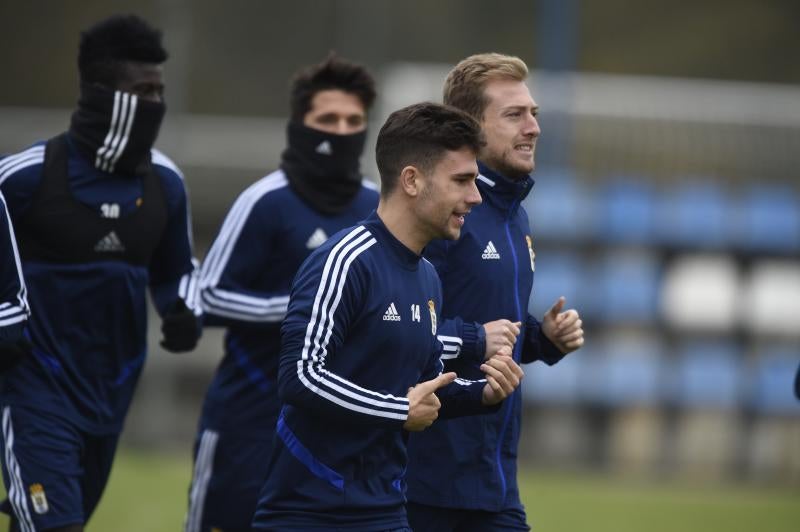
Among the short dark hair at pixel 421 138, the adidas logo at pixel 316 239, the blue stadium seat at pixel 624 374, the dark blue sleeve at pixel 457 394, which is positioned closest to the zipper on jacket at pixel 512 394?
the dark blue sleeve at pixel 457 394

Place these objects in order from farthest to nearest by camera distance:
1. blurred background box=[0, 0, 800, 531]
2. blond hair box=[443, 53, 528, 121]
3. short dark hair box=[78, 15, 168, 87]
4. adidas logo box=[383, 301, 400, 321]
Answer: blurred background box=[0, 0, 800, 531] → short dark hair box=[78, 15, 168, 87] → blond hair box=[443, 53, 528, 121] → adidas logo box=[383, 301, 400, 321]

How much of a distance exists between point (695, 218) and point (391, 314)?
12.7 meters

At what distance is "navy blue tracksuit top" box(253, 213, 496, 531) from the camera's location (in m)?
5.05

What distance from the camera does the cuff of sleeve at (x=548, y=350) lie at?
20.7ft

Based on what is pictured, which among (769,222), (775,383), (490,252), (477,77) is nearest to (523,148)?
(477,77)

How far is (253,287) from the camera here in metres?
7.25

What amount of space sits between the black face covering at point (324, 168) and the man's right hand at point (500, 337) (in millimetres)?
1842

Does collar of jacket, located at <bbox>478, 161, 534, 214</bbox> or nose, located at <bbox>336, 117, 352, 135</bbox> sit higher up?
nose, located at <bbox>336, 117, 352, 135</bbox>

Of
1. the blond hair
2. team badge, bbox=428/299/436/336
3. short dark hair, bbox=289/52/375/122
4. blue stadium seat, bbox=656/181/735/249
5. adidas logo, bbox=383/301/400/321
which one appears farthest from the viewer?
blue stadium seat, bbox=656/181/735/249

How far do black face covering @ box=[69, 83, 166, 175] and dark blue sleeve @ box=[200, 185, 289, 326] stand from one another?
2.05 ft

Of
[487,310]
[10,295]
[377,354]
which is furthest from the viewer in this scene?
[10,295]

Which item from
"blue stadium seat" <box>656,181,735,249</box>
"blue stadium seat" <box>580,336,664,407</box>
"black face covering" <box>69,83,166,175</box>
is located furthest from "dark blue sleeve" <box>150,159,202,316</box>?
"blue stadium seat" <box>656,181,735,249</box>

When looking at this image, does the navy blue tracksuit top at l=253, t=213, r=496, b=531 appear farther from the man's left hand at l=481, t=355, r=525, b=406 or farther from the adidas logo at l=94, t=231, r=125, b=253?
the adidas logo at l=94, t=231, r=125, b=253

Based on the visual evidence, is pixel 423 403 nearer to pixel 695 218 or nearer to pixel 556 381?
pixel 556 381
